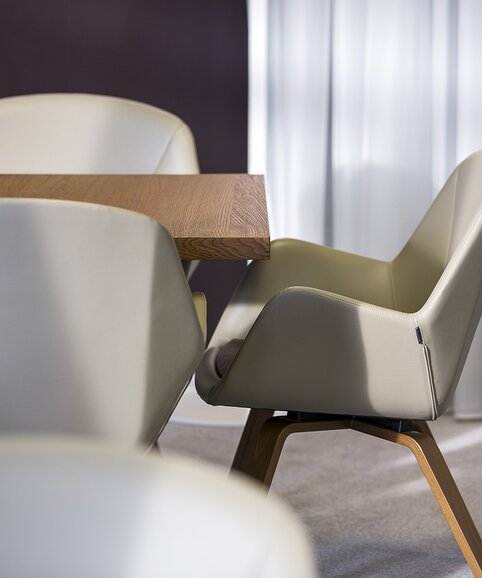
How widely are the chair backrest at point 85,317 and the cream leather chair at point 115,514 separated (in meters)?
0.60

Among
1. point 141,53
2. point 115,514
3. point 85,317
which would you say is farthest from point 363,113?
point 115,514

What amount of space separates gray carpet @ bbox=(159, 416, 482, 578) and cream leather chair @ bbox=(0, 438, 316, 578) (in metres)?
1.45

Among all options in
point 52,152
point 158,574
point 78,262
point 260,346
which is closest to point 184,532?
point 158,574

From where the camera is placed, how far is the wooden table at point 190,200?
1383 millimetres

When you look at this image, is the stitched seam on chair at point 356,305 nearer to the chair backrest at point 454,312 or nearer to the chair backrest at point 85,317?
the chair backrest at point 454,312

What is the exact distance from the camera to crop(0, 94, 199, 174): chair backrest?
2.54m

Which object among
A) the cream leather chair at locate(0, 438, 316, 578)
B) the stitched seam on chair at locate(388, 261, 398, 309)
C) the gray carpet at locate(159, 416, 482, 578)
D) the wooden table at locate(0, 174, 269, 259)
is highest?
the cream leather chair at locate(0, 438, 316, 578)

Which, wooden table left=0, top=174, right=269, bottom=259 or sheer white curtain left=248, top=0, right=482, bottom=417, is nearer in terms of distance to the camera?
wooden table left=0, top=174, right=269, bottom=259

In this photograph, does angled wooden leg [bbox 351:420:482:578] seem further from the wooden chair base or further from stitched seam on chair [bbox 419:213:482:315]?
stitched seam on chair [bbox 419:213:482:315]

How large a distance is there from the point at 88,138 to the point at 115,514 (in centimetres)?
222

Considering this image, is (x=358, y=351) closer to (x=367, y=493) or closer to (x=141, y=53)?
(x=367, y=493)

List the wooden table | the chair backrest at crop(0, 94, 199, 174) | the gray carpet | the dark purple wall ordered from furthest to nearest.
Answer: the dark purple wall → the chair backrest at crop(0, 94, 199, 174) → the gray carpet → the wooden table

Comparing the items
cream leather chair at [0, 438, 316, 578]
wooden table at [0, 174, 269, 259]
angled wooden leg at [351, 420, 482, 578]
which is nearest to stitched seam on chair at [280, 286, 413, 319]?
wooden table at [0, 174, 269, 259]

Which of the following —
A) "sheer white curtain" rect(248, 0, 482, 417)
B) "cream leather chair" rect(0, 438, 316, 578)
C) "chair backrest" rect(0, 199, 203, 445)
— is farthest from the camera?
"sheer white curtain" rect(248, 0, 482, 417)
